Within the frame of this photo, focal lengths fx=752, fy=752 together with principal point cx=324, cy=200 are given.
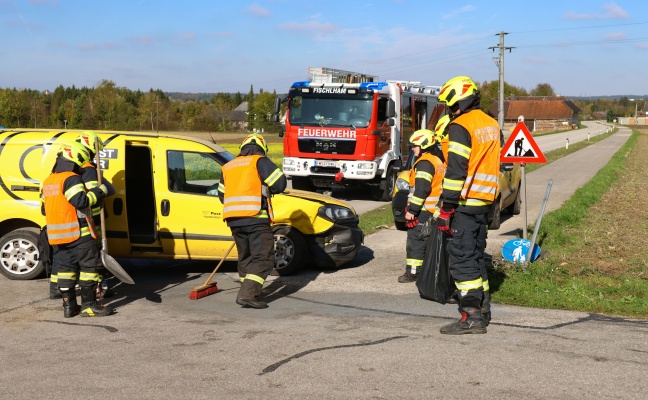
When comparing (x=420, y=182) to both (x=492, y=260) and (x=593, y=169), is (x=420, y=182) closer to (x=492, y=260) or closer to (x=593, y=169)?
(x=492, y=260)

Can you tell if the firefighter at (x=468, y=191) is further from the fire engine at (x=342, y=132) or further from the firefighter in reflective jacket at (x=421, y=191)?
the fire engine at (x=342, y=132)

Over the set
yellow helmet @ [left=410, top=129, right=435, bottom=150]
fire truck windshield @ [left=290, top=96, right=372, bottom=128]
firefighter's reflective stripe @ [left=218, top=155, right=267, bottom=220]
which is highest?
fire truck windshield @ [left=290, top=96, right=372, bottom=128]

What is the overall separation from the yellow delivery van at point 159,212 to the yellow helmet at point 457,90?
3.30 meters

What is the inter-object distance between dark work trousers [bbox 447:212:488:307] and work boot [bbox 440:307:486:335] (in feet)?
0.42

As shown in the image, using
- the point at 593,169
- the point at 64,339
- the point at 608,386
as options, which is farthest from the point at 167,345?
the point at 593,169

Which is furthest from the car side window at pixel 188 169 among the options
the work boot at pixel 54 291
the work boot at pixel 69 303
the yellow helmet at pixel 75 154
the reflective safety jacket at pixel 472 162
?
the reflective safety jacket at pixel 472 162

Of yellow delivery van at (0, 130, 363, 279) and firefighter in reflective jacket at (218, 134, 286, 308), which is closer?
firefighter in reflective jacket at (218, 134, 286, 308)

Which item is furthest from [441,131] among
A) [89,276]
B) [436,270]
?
[89,276]

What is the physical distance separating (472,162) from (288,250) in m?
3.54

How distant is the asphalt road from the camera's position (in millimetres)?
5008

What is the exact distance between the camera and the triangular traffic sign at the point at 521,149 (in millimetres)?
9578

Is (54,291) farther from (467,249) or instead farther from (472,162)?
(472,162)

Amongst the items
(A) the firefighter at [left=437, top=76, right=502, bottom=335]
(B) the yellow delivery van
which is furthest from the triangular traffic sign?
(A) the firefighter at [left=437, top=76, right=502, bottom=335]

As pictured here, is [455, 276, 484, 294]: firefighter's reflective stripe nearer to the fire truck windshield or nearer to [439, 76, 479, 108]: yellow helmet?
[439, 76, 479, 108]: yellow helmet
